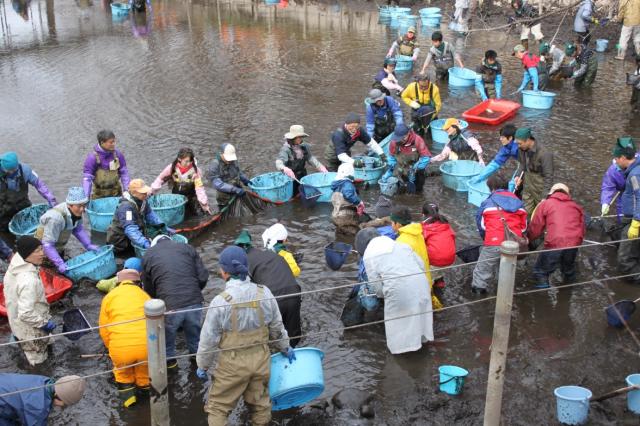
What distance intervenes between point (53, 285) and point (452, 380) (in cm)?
505

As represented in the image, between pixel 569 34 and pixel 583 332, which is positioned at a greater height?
pixel 569 34

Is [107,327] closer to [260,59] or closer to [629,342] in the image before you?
[629,342]

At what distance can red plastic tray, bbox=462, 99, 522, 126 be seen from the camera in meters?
15.5

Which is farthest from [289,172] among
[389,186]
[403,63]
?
[403,63]

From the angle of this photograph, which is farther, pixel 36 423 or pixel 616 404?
pixel 616 404

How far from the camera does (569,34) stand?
82.8 ft

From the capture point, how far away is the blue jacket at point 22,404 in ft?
17.3

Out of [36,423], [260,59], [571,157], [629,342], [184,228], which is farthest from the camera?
[260,59]

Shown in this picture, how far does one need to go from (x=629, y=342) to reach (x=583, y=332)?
0.50 meters

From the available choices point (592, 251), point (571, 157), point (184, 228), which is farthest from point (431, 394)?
point (571, 157)

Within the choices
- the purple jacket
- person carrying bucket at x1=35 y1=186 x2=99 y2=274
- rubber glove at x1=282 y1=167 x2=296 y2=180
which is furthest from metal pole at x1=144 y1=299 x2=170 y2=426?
rubber glove at x1=282 y1=167 x2=296 y2=180

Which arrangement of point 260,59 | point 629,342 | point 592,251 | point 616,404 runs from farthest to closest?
1. point 260,59
2. point 592,251
3. point 629,342
4. point 616,404

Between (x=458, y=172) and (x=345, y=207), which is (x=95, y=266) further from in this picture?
(x=458, y=172)

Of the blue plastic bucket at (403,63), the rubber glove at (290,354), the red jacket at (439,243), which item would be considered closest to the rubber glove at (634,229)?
the red jacket at (439,243)
